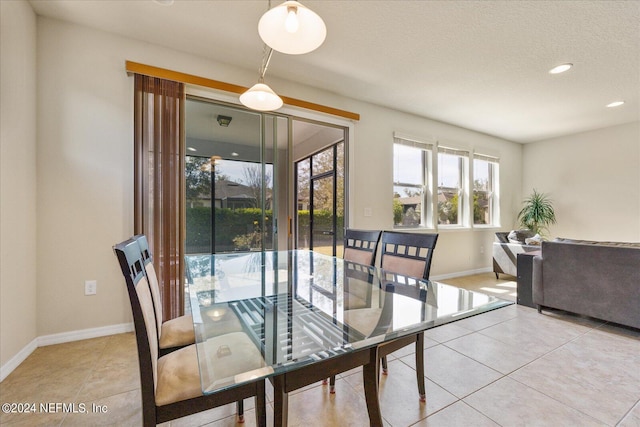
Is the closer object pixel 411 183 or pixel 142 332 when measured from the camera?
pixel 142 332

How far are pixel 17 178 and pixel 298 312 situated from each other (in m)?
2.28

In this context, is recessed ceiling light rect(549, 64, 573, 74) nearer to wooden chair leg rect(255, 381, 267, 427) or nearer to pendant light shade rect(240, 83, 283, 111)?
pendant light shade rect(240, 83, 283, 111)

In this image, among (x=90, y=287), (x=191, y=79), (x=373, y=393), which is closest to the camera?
(x=373, y=393)

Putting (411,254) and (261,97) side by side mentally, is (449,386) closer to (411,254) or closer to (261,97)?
(411,254)

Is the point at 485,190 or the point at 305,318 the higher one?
the point at 485,190

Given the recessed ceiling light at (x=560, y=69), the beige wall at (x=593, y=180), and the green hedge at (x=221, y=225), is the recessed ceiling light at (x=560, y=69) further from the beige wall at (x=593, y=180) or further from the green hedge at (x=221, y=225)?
the green hedge at (x=221, y=225)

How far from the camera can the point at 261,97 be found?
1928 millimetres

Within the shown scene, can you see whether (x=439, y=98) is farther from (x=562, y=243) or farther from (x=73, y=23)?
(x=73, y=23)

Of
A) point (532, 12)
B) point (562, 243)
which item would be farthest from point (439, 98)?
point (562, 243)

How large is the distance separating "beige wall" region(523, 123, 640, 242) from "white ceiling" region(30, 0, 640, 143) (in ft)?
3.59

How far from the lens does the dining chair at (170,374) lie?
36.1 inches

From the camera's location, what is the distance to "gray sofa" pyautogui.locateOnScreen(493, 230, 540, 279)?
415 cm

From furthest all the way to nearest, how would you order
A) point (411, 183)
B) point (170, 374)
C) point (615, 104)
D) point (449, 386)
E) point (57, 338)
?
point (411, 183), point (615, 104), point (57, 338), point (449, 386), point (170, 374)

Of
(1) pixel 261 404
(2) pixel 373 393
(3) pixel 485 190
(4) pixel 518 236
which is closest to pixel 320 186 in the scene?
(3) pixel 485 190
